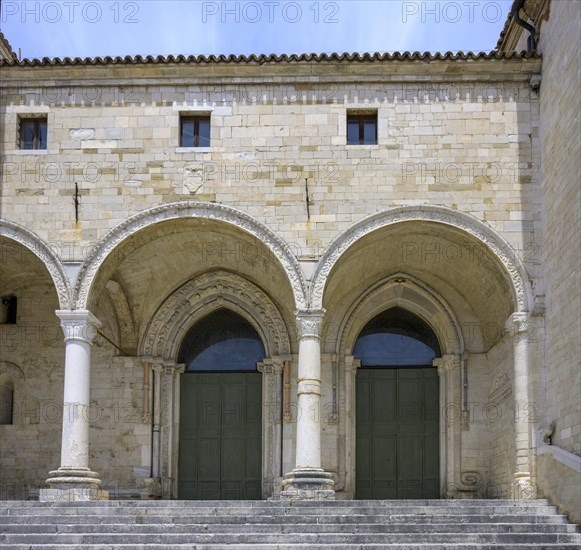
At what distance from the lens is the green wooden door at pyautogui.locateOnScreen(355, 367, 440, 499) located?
63.4 ft

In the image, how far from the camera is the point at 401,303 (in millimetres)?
19781

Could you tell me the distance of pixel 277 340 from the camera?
19500mm

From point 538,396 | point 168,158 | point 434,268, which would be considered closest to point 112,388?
point 168,158

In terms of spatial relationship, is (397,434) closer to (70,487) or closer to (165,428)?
(165,428)

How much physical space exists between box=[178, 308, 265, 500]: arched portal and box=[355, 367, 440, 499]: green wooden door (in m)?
2.03

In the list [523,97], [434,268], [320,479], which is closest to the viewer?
[320,479]

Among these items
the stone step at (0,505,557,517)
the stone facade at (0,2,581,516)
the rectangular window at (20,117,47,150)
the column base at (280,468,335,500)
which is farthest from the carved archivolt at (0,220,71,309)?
the column base at (280,468,335,500)

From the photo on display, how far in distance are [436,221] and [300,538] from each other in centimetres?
575

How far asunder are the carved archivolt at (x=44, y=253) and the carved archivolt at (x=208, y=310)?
10.6ft

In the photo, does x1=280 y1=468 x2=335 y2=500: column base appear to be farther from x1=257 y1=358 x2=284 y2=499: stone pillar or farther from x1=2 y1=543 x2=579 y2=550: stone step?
x1=257 y1=358 x2=284 y2=499: stone pillar

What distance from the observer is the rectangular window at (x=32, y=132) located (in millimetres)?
17266

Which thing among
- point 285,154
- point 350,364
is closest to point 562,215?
point 285,154

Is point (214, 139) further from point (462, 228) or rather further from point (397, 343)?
point (397, 343)

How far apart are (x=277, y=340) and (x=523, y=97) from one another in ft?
21.1
